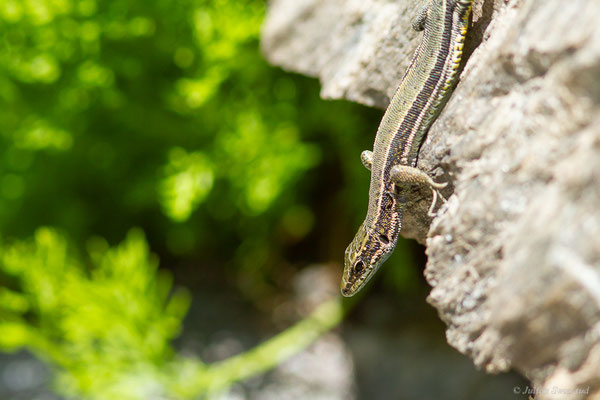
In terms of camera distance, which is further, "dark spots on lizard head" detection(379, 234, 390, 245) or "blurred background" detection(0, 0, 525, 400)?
"blurred background" detection(0, 0, 525, 400)

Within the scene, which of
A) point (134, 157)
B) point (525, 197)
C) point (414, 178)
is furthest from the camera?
point (134, 157)

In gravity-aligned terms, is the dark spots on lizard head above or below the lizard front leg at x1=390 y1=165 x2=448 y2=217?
below

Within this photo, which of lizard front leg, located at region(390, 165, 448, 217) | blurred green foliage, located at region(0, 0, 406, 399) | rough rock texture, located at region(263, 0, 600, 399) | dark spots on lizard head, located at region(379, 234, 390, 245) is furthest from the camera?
blurred green foliage, located at region(0, 0, 406, 399)

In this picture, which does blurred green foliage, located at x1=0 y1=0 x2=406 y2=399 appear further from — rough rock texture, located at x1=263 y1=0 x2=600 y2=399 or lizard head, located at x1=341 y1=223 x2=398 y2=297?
rough rock texture, located at x1=263 y1=0 x2=600 y2=399

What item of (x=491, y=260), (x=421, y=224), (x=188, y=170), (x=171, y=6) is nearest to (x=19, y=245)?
(x=188, y=170)

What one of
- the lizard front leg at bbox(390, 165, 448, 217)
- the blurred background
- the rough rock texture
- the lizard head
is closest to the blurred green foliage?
the blurred background

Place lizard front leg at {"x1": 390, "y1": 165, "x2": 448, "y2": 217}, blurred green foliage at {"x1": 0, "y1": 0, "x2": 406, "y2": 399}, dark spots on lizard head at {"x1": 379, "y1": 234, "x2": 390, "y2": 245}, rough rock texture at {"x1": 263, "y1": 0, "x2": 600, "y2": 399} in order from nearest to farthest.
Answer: rough rock texture at {"x1": 263, "y1": 0, "x2": 600, "y2": 399} → lizard front leg at {"x1": 390, "y1": 165, "x2": 448, "y2": 217} → dark spots on lizard head at {"x1": 379, "y1": 234, "x2": 390, "y2": 245} → blurred green foliage at {"x1": 0, "y1": 0, "x2": 406, "y2": 399}

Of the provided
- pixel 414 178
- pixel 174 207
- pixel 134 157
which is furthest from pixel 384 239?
pixel 134 157

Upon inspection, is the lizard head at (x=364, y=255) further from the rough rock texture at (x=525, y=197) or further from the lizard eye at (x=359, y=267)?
the rough rock texture at (x=525, y=197)

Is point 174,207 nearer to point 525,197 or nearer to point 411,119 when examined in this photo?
point 411,119
